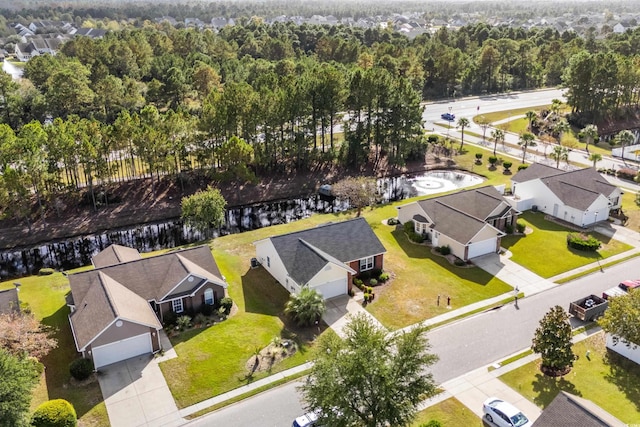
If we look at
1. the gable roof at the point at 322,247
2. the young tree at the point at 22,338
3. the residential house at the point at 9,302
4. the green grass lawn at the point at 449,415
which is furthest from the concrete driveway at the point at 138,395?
the green grass lawn at the point at 449,415

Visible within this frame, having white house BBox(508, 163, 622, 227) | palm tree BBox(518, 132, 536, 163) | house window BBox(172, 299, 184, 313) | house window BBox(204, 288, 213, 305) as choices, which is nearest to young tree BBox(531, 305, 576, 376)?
house window BBox(204, 288, 213, 305)

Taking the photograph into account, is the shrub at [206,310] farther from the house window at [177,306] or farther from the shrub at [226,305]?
the house window at [177,306]

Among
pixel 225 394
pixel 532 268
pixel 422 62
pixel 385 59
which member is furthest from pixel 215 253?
pixel 422 62

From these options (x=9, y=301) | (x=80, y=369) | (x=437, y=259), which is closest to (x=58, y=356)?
(x=80, y=369)

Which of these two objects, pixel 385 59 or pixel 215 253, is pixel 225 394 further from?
pixel 385 59

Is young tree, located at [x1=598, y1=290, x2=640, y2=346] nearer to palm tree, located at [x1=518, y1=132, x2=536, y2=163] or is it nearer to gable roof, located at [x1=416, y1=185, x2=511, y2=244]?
gable roof, located at [x1=416, y1=185, x2=511, y2=244]

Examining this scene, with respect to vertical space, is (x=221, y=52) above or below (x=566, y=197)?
above

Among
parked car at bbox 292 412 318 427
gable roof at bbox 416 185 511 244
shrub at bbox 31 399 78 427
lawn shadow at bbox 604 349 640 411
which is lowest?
lawn shadow at bbox 604 349 640 411
